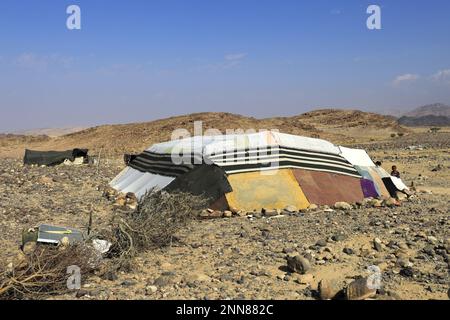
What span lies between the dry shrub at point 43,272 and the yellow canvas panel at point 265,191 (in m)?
3.30

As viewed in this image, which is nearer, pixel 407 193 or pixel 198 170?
pixel 198 170

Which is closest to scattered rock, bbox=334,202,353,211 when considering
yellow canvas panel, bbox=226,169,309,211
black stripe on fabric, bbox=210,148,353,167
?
yellow canvas panel, bbox=226,169,309,211

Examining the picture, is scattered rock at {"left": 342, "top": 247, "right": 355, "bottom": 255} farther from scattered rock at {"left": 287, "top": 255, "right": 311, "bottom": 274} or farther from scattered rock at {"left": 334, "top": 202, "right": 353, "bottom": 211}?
scattered rock at {"left": 334, "top": 202, "right": 353, "bottom": 211}

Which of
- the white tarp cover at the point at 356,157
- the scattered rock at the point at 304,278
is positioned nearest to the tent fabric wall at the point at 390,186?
the white tarp cover at the point at 356,157

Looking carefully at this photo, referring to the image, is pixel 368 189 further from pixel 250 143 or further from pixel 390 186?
pixel 250 143

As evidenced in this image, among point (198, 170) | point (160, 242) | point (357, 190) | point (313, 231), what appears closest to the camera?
point (160, 242)

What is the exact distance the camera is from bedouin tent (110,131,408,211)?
7.58m

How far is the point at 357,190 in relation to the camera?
8617mm

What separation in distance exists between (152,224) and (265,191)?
272 cm

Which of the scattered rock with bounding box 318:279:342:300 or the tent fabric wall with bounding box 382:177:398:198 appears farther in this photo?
the tent fabric wall with bounding box 382:177:398:198

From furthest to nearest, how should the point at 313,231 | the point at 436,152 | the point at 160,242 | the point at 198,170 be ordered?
the point at 436,152 → the point at 198,170 → the point at 313,231 → the point at 160,242
